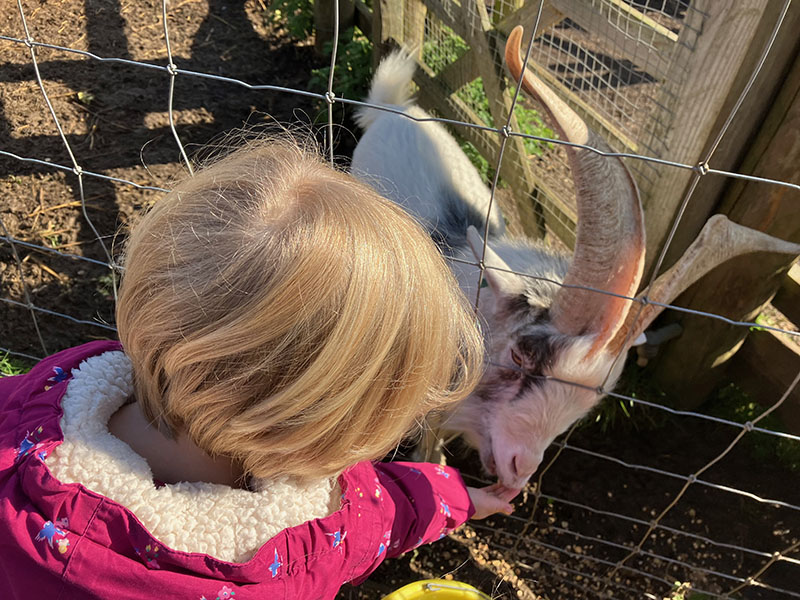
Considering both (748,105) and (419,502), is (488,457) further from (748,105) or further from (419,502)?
(748,105)

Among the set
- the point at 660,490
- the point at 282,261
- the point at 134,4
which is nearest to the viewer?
the point at 282,261

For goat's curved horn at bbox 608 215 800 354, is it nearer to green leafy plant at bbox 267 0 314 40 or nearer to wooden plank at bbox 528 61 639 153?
wooden plank at bbox 528 61 639 153

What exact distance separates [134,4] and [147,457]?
460 cm

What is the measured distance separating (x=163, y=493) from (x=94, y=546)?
13 centimetres

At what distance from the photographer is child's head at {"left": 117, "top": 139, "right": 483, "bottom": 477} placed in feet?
3.52

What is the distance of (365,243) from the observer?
43.9 inches

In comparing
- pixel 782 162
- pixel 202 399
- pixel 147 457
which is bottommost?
pixel 147 457

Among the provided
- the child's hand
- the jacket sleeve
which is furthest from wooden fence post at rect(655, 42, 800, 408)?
the jacket sleeve

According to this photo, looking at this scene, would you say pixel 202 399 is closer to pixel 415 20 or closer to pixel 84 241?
pixel 84 241

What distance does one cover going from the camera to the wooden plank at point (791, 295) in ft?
8.04

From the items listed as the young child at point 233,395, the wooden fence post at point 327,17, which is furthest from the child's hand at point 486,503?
the wooden fence post at point 327,17

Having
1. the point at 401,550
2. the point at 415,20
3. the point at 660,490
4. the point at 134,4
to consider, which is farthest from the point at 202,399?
the point at 134,4

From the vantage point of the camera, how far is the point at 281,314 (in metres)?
1.06

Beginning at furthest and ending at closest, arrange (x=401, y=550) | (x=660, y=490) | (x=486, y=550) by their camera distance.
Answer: (x=660, y=490)
(x=486, y=550)
(x=401, y=550)
